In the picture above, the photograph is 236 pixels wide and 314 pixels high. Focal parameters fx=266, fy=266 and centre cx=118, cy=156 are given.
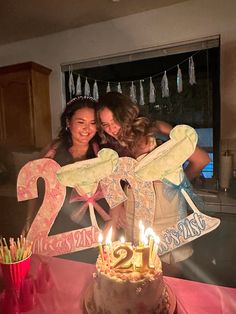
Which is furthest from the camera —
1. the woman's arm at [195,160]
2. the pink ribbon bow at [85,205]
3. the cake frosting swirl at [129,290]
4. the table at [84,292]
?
the pink ribbon bow at [85,205]

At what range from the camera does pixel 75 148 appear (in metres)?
1.07

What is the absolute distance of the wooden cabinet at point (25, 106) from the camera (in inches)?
42.8

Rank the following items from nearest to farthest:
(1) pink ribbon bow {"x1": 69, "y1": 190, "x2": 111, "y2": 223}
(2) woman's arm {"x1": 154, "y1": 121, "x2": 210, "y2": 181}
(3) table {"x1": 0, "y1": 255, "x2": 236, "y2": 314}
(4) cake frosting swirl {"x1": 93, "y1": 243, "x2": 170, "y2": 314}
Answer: (4) cake frosting swirl {"x1": 93, "y1": 243, "x2": 170, "y2": 314} → (3) table {"x1": 0, "y1": 255, "x2": 236, "y2": 314} → (2) woman's arm {"x1": 154, "y1": 121, "x2": 210, "y2": 181} → (1) pink ribbon bow {"x1": 69, "y1": 190, "x2": 111, "y2": 223}

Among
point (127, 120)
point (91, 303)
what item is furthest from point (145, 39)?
point (91, 303)

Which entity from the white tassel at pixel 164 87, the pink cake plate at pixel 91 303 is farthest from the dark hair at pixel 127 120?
the pink cake plate at pixel 91 303

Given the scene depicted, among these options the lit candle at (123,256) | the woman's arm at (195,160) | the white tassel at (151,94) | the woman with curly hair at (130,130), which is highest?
the white tassel at (151,94)

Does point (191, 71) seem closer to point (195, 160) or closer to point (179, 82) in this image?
point (179, 82)

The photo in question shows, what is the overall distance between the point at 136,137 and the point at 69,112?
0.94ft

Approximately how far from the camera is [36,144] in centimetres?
111

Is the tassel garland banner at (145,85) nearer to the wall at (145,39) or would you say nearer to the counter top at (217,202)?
the wall at (145,39)

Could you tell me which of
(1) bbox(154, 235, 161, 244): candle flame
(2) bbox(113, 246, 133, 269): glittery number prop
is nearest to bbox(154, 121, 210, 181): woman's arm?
(1) bbox(154, 235, 161, 244): candle flame

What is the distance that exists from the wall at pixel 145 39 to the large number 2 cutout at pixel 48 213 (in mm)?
181

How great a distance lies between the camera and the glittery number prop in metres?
0.76

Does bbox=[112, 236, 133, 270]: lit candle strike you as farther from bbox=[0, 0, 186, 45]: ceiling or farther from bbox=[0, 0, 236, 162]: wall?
bbox=[0, 0, 186, 45]: ceiling
